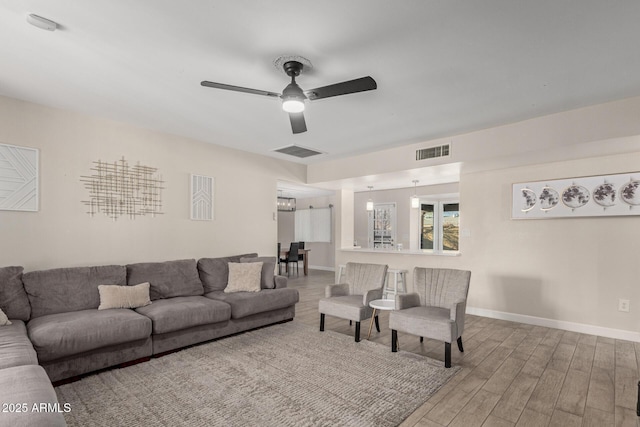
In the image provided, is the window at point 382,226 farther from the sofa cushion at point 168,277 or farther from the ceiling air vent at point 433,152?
the sofa cushion at point 168,277

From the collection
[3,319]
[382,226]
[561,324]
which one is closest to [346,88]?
[3,319]

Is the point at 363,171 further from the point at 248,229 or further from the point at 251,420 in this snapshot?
the point at 251,420

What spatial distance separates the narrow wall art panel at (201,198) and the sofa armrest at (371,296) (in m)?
2.63

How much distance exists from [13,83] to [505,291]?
607cm

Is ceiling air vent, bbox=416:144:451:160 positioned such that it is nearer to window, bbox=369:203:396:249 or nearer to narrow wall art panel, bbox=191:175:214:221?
narrow wall art panel, bbox=191:175:214:221

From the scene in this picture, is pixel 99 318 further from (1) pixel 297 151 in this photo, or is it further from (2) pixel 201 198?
(1) pixel 297 151

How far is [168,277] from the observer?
12.7 ft

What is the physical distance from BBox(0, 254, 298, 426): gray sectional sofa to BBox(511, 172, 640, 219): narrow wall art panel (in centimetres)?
340

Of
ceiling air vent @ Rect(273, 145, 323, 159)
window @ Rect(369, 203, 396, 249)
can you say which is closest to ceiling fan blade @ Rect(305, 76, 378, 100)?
ceiling air vent @ Rect(273, 145, 323, 159)

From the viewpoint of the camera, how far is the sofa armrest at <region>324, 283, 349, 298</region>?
402 cm

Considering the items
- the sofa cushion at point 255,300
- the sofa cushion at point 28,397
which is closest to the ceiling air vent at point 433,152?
the sofa cushion at point 255,300

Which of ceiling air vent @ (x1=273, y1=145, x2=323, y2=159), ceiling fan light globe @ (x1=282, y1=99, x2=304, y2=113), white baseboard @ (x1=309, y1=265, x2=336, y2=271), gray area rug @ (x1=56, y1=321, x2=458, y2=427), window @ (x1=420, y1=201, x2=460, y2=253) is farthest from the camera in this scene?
white baseboard @ (x1=309, y1=265, x2=336, y2=271)

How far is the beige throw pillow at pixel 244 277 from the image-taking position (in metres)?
4.16

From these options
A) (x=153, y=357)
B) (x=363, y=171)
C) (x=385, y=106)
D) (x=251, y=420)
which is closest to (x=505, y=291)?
(x=363, y=171)
